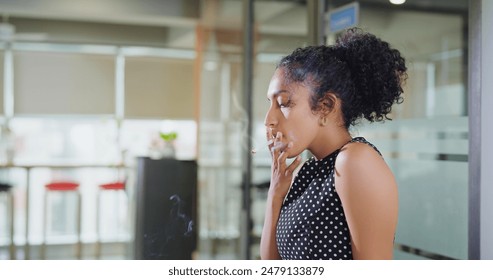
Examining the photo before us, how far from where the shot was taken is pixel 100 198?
5.34 meters

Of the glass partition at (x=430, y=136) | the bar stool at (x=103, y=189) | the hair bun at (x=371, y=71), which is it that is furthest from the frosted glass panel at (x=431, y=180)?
the bar stool at (x=103, y=189)

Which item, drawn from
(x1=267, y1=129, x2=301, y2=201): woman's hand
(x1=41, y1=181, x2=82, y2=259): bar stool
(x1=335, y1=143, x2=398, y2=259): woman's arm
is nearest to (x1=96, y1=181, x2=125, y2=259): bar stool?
(x1=41, y1=181, x2=82, y2=259): bar stool

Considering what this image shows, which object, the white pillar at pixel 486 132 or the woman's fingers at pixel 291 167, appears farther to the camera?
the white pillar at pixel 486 132

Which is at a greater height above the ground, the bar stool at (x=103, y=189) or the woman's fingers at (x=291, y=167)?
the woman's fingers at (x=291, y=167)

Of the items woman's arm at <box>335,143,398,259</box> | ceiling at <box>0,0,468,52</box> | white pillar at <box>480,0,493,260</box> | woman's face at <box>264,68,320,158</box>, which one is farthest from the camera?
ceiling at <box>0,0,468,52</box>

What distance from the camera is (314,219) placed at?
0.98m

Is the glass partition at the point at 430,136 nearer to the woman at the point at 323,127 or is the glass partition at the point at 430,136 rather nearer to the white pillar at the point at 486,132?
the white pillar at the point at 486,132

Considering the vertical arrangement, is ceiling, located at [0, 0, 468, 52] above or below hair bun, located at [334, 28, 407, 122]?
above

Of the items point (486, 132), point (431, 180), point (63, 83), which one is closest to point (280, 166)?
point (486, 132)

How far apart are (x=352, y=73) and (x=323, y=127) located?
0.32 feet

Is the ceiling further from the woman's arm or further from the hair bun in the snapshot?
the woman's arm

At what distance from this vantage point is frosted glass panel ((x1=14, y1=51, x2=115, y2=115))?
5.07 m

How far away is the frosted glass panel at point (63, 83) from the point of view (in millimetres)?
5074

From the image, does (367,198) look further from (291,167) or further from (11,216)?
(11,216)
